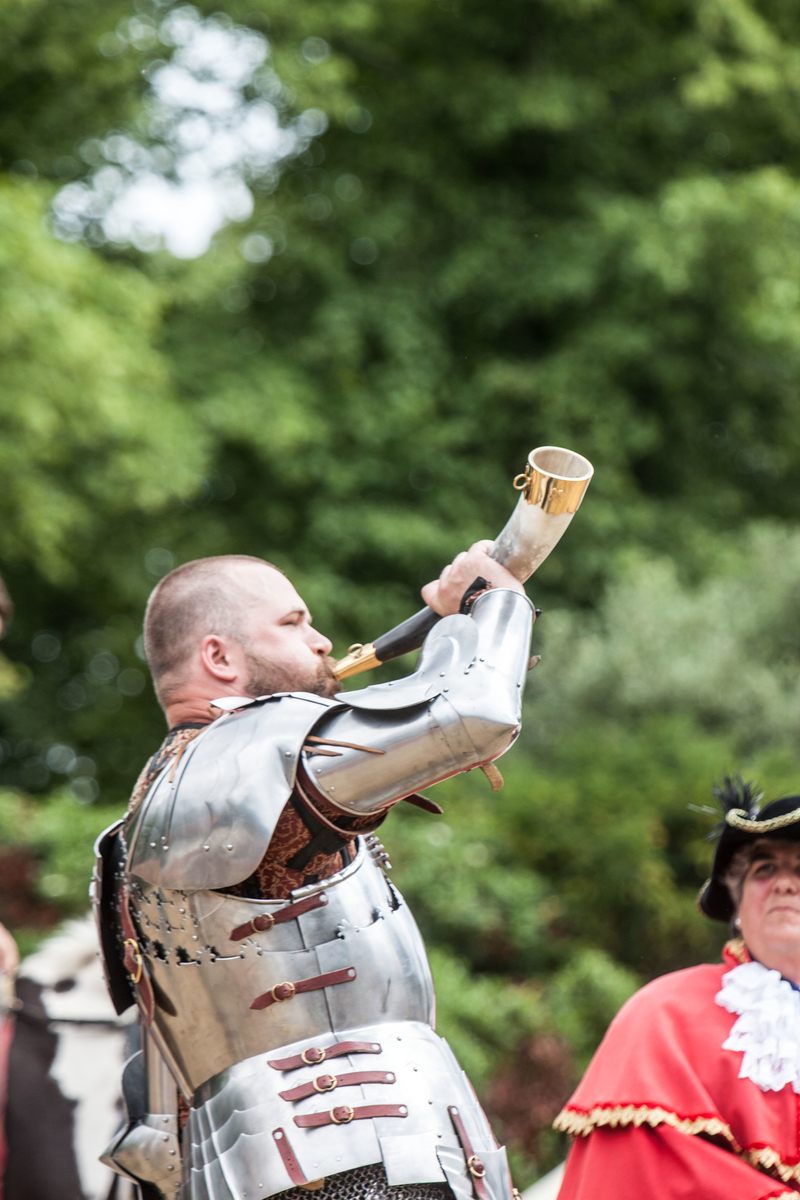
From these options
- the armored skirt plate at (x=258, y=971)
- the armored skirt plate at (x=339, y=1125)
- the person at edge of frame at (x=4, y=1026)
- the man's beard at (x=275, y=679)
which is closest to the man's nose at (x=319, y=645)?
the man's beard at (x=275, y=679)

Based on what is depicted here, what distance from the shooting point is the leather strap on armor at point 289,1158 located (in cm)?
202

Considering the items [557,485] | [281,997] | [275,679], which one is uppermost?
[557,485]

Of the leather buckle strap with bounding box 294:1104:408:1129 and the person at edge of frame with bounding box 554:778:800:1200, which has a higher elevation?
the leather buckle strap with bounding box 294:1104:408:1129

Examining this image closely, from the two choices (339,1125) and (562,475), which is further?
(562,475)

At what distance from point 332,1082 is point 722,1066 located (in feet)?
4.29

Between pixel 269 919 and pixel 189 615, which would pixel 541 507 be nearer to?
pixel 189 615

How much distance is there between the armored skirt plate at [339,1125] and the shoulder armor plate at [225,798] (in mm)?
341

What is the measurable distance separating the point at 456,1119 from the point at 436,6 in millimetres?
11858

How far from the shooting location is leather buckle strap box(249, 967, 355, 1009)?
2.15 meters

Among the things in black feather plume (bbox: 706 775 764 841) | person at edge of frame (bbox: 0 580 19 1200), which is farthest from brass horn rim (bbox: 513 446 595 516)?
person at edge of frame (bbox: 0 580 19 1200)

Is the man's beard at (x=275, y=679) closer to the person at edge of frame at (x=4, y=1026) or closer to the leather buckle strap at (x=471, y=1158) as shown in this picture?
the leather buckle strap at (x=471, y=1158)

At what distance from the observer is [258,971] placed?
2166mm

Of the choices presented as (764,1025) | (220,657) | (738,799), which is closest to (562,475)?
(220,657)

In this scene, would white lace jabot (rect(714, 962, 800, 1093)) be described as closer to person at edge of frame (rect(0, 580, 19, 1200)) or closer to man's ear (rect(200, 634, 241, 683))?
man's ear (rect(200, 634, 241, 683))
